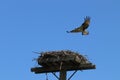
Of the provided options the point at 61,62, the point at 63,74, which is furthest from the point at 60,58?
the point at 63,74

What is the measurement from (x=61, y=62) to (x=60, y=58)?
207 millimetres

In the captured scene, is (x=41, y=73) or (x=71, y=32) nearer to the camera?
(x=71, y=32)

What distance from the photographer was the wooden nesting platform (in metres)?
26.1

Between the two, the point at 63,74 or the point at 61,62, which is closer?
the point at 63,74

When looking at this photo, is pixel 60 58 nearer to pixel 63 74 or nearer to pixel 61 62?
pixel 61 62

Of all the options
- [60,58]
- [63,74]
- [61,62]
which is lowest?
[63,74]

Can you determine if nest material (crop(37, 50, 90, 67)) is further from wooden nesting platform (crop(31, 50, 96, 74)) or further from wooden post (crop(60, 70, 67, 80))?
wooden post (crop(60, 70, 67, 80))

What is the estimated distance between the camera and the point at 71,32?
24.2 metres

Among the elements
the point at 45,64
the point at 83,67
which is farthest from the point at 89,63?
the point at 45,64

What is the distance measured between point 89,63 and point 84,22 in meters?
2.94

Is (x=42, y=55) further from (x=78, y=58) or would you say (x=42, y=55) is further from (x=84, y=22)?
(x=84, y=22)

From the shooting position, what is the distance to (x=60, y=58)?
26188 millimetres

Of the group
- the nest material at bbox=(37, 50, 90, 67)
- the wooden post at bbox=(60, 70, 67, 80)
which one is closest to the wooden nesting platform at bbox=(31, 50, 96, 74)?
the nest material at bbox=(37, 50, 90, 67)

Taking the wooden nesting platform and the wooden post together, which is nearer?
the wooden post
